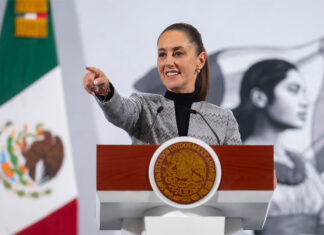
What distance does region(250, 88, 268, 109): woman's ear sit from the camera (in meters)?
3.88

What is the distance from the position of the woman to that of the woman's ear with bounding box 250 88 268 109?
5.73ft

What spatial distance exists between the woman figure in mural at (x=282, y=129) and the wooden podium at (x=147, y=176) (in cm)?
212

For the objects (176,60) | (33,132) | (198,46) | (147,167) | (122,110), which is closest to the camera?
(147,167)

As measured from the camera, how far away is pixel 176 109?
2094 millimetres

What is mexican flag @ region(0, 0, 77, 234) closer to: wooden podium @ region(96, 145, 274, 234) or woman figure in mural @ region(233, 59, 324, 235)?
woman figure in mural @ region(233, 59, 324, 235)

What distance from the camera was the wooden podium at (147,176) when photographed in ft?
5.43

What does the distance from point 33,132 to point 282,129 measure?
167 cm

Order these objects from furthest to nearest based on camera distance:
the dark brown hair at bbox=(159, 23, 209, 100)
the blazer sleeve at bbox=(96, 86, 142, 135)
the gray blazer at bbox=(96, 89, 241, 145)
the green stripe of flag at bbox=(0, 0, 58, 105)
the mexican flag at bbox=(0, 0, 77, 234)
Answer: the green stripe of flag at bbox=(0, 0, 58, 105) < the mexican flag at bbox=(0, 0, 77, 234) < the dark brown hair at bbox=(159, 23, 209, 100) < the gray blazer at bbox=(96, 89, 241, 145) < the blazer sleeve at bbox=(96, 86, 142, 135)

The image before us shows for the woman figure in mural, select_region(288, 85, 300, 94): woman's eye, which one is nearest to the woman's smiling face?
the woman figure in mural

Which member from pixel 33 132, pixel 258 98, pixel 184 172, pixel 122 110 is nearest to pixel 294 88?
pixel 258 98

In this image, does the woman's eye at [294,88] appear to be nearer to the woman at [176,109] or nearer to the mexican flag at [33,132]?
the mexican flag at [33,132]

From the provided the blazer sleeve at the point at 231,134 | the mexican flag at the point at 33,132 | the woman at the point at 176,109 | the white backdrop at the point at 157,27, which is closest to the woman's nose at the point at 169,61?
the woman at the point at 176,109

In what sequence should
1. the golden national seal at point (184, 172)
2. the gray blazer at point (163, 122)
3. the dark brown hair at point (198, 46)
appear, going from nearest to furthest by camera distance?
the golden national seal at point (184, 172) < the gray blazer at point (163, 122) < the dark brown hair at point (198, 46)

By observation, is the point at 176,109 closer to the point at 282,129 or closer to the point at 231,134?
the point at 231,134
